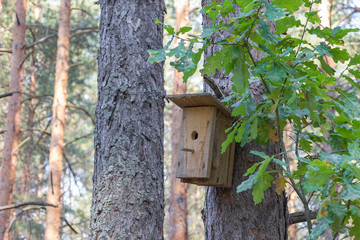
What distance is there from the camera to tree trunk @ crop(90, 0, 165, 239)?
101 inches

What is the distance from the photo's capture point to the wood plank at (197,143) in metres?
2.61

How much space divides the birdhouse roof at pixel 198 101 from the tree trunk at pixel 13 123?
5758 mm

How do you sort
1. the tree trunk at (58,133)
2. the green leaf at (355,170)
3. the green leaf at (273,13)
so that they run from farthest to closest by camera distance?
1. the tree trunk at (58,133)
2. the green leaf at (273,13)
3. the green leaf at (355,170)

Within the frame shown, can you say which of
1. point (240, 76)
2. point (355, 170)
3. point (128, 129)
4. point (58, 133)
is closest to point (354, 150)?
point (355, 170)

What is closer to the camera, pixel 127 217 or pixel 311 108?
pixel 311 108

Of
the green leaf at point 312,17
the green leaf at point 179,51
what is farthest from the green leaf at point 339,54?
the green leaf at point 179,51

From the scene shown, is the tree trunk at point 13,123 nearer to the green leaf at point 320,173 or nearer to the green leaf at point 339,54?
the green leaf at point 339,54

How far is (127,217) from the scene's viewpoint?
254 centimetres

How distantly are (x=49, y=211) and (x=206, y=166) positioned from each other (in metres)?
5.42

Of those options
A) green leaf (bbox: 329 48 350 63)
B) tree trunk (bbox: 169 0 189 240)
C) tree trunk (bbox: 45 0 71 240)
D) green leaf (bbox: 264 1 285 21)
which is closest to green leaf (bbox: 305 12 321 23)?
green leaf (bbox: 329 48 350 63)

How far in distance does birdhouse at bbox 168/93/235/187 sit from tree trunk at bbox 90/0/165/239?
8.2 inches

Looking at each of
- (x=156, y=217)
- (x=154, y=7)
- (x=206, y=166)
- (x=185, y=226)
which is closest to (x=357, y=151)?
(x=206, y=166)

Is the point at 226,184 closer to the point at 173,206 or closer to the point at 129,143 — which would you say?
the point at 129,143

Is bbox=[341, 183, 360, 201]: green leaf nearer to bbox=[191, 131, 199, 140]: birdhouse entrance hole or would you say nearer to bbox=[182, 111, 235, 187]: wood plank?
bbox=[182, 111, 235, 187]: wood plank
